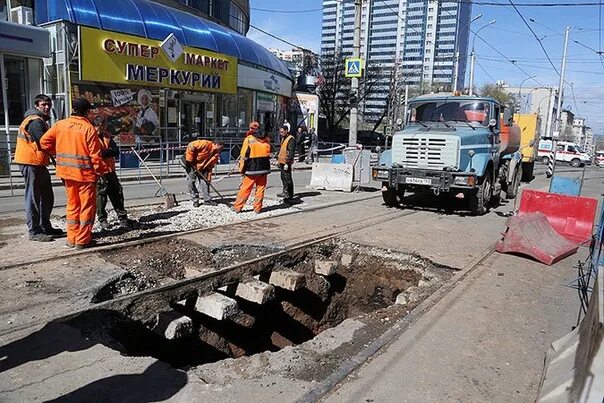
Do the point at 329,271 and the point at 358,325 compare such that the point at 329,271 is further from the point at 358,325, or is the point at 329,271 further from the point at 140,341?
the point at 140,341

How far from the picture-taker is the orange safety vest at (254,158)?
930 cm

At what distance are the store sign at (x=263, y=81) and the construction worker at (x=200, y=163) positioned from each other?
14.6m

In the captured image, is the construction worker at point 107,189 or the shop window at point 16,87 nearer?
the construction worker at point 107,189

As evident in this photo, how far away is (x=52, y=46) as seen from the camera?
16.6m

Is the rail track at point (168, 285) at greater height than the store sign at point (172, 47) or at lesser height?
lesser

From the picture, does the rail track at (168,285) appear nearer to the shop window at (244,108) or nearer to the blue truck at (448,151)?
the blue truck at (448,151)

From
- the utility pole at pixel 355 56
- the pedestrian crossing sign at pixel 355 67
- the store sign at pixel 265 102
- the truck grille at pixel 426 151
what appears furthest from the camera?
the store sign at pixel 265 102

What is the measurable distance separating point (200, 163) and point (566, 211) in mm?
6951

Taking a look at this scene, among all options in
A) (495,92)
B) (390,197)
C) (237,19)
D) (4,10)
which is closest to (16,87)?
(4,10)

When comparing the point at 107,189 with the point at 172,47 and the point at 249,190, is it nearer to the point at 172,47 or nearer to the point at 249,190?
the point at 249,190

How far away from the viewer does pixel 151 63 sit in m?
18.9

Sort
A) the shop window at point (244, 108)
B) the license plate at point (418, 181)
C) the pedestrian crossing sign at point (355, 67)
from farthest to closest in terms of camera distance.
→ 1. the shop window at point (244, 108)
2. the pedestrian crossing sign at point (355, 67)
3. the license plate at point (418, 181)

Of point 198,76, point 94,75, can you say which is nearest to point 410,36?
point 198,76

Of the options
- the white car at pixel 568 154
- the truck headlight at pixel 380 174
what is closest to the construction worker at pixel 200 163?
the truck headlight at pixel 380 174
